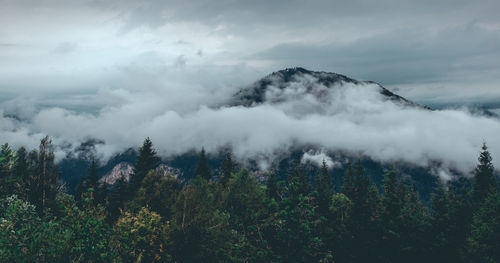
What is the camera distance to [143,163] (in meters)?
68.1

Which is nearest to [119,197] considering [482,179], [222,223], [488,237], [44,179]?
[44,179]

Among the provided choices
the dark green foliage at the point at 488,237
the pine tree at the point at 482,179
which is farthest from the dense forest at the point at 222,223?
the pine tree at the point at 482,179

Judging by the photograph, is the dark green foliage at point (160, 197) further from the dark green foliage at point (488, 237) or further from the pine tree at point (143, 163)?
the dark green foliage at point (488, 237)

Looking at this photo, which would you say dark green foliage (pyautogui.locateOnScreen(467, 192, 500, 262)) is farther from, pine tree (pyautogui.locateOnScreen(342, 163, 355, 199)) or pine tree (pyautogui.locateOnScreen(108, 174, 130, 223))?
pine tree (pyautogui.locateOnScreen(108, 174, 130, 223))

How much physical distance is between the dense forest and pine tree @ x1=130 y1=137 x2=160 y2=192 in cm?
21

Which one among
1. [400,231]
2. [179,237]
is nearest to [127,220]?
[179,237]

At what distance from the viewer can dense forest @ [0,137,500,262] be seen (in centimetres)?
1812

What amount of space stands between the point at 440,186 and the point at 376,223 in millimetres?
31531

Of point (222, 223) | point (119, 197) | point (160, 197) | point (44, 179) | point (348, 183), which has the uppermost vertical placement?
point (44, 179)

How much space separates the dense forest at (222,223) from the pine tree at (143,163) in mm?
212

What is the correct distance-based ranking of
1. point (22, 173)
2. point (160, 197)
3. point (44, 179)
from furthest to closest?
point (22, 173)
point (160, 197)
point (44, 179)

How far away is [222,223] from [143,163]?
42.9 metres

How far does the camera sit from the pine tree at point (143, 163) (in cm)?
6544

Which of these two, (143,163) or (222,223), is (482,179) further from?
(143,163)
